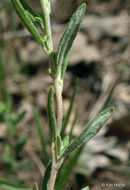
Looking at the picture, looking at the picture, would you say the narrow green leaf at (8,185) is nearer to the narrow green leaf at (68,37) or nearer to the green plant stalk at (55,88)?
the green plant stalk at (55,88)

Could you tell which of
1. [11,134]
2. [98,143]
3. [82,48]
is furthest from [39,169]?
[82,48]

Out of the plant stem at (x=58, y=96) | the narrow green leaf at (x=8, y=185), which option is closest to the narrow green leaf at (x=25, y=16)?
the plant stem at (x=58, y=96)

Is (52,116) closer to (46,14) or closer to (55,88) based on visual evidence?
(55,88)

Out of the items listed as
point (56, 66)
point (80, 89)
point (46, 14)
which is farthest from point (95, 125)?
point (80, 89)

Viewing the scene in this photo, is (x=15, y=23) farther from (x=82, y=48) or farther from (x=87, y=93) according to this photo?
(x=87, y=93)

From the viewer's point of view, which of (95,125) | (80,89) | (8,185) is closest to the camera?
(95,125)

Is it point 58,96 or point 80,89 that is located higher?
point 58,96
